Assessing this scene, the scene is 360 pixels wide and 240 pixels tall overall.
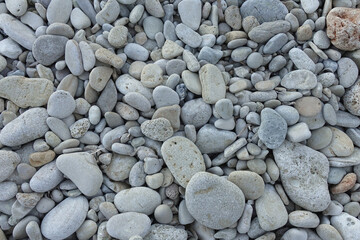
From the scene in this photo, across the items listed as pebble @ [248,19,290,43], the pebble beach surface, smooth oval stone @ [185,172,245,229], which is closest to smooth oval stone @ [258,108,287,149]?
the pebble beach surface

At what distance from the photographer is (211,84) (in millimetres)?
1215

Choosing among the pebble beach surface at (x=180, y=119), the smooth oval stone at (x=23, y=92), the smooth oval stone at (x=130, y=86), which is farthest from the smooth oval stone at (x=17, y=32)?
the smooth oval stone at (x=130, y=86)

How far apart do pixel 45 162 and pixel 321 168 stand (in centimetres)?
98

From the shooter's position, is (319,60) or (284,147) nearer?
(284,147)

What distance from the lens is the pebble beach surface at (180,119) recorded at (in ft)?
3.72

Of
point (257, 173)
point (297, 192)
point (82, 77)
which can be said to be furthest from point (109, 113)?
point (297, 192)

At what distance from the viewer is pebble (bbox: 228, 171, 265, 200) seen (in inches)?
44.8

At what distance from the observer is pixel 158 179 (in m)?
1.14

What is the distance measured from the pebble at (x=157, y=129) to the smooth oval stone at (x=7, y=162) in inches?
17.7

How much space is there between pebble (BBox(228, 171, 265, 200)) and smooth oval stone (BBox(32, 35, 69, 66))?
2.60ft

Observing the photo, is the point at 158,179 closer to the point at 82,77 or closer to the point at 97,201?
the point at 97,201

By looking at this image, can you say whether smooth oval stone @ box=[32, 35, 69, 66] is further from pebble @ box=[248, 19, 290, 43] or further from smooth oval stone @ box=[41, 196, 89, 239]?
pebble @ box=[248, 19, 290, 43]

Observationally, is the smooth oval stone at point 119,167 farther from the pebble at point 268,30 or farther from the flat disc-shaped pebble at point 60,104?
the pebble at point 268,30

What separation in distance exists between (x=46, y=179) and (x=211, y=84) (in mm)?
661
